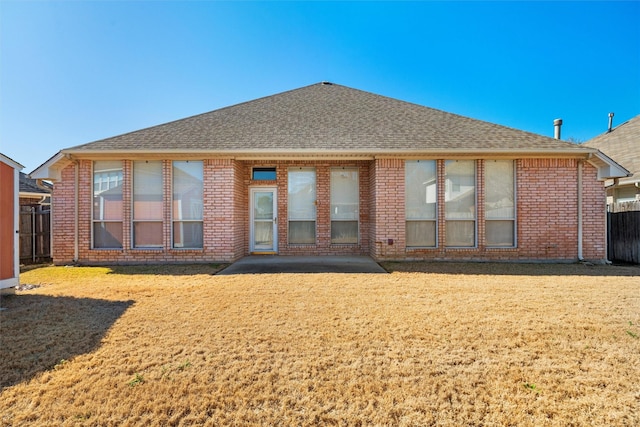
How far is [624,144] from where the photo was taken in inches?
522

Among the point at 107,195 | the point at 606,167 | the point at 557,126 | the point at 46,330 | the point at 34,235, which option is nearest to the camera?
the point at 46,330

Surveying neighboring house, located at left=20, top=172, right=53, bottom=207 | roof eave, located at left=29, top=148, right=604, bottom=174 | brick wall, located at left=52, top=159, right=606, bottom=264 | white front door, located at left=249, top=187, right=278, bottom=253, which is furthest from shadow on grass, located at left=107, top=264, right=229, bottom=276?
neighboring house, located at left=20, top=172, right=53, bottom=207

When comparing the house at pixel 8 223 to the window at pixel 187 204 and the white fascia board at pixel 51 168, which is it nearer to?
the white fascia board at pixel 51 168

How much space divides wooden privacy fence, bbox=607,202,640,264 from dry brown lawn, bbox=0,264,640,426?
5.02 meters

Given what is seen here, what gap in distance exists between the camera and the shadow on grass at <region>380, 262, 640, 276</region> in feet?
23.7

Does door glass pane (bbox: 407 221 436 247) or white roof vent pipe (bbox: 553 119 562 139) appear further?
white roof vent pipe (bbox: 553 119 562 139)

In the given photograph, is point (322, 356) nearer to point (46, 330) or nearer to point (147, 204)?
point (46, 330)

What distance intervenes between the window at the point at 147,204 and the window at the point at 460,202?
27.5 feet

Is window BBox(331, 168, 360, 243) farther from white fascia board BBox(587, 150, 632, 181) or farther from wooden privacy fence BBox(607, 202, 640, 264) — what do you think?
wooden privacy fence BBox(607, 202, 640, 264)

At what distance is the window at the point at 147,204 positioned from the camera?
8.70 meters

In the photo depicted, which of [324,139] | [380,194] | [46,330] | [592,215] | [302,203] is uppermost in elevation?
[324,139]

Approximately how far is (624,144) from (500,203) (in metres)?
9.60

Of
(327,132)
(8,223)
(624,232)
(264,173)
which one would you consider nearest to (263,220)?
(264,173)

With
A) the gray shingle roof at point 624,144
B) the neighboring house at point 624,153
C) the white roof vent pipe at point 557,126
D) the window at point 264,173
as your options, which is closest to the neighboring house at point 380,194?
the window at point 264,173
